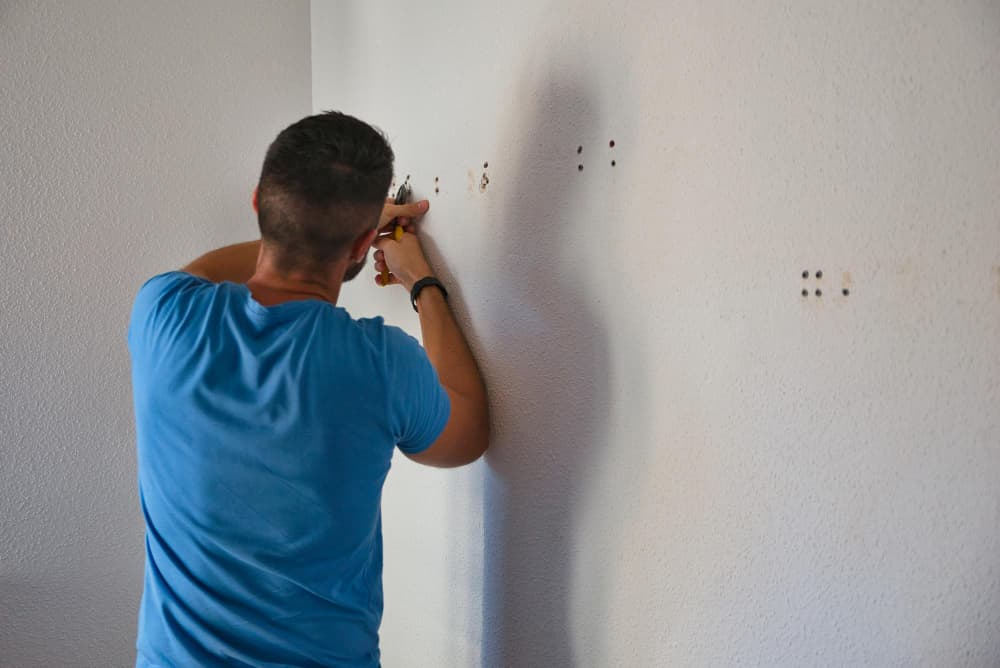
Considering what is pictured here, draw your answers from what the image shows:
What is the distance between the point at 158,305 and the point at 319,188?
0.25 meters

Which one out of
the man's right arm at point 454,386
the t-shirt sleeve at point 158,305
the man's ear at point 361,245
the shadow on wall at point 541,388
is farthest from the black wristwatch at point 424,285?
the t-shirt sleeve at point 158,305

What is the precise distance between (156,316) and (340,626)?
0.44 metres

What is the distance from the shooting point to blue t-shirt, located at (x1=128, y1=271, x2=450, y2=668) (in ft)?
2.66

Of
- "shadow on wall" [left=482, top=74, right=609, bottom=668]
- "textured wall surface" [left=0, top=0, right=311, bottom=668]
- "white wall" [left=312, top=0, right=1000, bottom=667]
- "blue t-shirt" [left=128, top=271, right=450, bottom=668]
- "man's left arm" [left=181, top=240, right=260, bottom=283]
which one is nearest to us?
"white wall" [left=312, top=0, right=1000, bottom=667]

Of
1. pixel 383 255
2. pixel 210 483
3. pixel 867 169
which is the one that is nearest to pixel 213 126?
pixel 383 255

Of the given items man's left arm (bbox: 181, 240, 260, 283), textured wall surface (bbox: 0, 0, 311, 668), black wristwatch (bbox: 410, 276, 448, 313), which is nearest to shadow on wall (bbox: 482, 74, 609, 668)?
black wristwatch (bbox: 410, 276, 448, 313)

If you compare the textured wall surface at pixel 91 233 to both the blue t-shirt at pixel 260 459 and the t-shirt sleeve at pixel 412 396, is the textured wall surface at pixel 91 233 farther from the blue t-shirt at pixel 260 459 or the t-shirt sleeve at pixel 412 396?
the t-shirt sleeve at pixel 412 396

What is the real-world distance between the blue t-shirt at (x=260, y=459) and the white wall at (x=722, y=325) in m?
0.24

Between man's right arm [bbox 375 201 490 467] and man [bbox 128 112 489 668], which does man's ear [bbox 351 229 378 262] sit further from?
man's right arm [bbox 375 201 490 467]

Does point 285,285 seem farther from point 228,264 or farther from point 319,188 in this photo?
point 228,264

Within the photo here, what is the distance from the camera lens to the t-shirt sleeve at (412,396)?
85 cm

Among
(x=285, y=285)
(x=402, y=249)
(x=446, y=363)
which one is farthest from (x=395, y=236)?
(x=285, y=285)

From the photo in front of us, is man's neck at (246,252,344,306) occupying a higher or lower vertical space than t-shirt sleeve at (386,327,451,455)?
higher

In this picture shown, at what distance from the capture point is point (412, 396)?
873 millimetres
